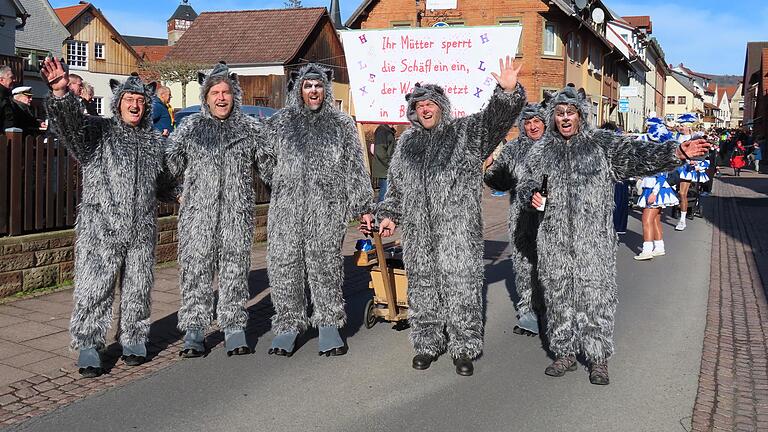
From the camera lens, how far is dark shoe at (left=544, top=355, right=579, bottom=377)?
17.0 ft

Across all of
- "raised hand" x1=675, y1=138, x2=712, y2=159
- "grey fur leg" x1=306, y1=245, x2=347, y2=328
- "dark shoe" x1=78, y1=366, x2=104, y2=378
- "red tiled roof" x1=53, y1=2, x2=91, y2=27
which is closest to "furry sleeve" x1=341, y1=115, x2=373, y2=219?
"grey fur leg" x1=306, y1=245, x2=347, y2=328

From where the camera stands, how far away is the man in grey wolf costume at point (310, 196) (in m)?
5.36

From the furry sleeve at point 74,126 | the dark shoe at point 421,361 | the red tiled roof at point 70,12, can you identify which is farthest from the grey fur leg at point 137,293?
the red tiled roof at point 70,12

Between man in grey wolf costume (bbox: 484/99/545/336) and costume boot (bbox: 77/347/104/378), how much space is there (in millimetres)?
3227

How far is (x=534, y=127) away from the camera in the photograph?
6398 millimetres

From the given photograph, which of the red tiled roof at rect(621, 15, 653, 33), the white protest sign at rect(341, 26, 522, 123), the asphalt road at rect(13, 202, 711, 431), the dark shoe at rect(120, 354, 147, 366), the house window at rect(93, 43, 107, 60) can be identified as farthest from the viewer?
the red tiled roof at rect(621, 15, 653, 33)

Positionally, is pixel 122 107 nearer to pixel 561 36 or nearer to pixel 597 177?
pixel 597 177

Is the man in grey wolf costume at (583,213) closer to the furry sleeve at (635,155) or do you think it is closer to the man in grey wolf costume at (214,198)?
the furry sleeve at (635,155)

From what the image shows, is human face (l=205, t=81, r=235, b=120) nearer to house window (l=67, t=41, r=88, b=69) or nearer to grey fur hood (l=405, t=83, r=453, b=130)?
grey fur hood (l=405, t=83, r=453, b=130)

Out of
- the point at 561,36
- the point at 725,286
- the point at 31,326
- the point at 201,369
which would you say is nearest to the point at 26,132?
the point at 31,326

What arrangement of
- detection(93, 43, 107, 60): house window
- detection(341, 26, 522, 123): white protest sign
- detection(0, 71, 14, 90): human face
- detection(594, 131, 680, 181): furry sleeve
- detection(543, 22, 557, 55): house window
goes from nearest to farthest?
detection(594, 131, 680, 181): furry sleeve → detection(341, 26, 522, 123): white protest sign → detection(0, 71, 14, 90): human face → detection(543, 22, 557, 55): house window → detection(93, 43, 107, 60): house window

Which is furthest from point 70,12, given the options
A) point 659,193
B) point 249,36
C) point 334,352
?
A: point 334,352

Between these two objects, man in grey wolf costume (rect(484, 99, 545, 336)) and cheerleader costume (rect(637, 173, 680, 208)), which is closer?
man in grey wolf costume (rect(484, 99, 545, 336))

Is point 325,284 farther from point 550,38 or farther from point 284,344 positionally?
point 550,38
